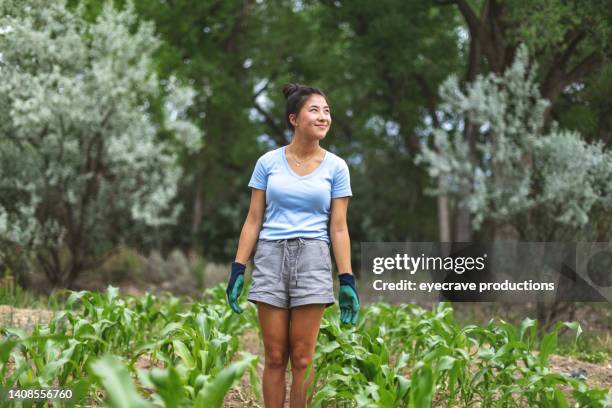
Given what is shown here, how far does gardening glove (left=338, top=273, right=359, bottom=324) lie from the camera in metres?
3.53

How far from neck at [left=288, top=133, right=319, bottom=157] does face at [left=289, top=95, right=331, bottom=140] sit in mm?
41

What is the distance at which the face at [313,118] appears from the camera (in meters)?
Answer: 3.42

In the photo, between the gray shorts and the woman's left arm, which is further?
the woman's left arm

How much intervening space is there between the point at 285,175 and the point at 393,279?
7458 mm

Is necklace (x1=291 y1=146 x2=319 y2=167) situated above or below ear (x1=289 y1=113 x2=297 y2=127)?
below

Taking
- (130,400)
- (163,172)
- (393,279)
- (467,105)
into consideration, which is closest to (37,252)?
(163,172)

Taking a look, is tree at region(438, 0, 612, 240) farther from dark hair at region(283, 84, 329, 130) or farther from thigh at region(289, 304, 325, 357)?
thigh at region(289, 304, 325, 357)

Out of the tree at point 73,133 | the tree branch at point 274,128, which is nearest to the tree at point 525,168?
the tree at point 73,133

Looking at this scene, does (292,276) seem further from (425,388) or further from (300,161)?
(425,388)

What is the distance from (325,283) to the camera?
3.40 meters

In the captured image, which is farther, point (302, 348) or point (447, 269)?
point (447, 269)

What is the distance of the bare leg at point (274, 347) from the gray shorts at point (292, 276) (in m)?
0.07

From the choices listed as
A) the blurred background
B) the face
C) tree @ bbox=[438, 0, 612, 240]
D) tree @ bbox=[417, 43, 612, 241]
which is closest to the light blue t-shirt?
the face

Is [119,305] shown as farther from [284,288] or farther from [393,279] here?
[393,279]
